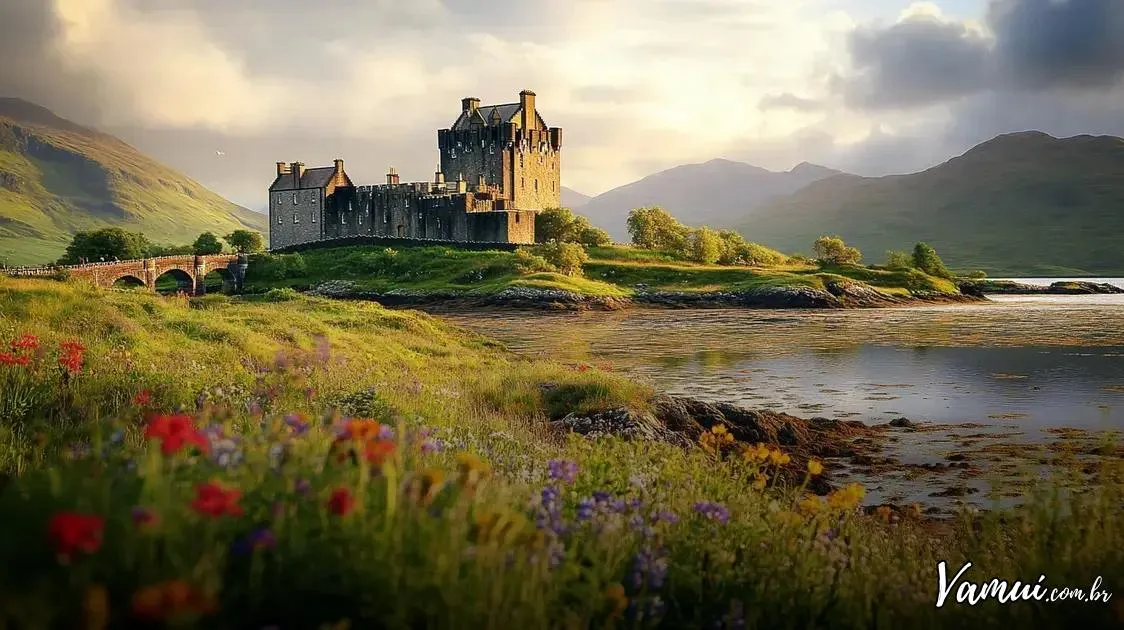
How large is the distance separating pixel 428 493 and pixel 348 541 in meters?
0.49

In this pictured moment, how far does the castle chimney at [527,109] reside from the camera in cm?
10600

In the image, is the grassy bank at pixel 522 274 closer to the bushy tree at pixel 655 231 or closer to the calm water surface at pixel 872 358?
the bushy tree at pixel 655 231

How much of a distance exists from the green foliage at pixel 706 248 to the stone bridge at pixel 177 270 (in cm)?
5048

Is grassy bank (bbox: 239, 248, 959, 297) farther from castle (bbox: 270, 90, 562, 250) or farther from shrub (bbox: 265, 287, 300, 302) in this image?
shrub (bbox: 265, 287, 300, 302)

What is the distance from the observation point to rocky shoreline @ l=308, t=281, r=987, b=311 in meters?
69.6

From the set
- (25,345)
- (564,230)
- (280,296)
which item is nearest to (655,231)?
(564,230)

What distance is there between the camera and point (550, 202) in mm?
114562

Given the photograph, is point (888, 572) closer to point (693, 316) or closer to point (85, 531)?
point (85, 531)

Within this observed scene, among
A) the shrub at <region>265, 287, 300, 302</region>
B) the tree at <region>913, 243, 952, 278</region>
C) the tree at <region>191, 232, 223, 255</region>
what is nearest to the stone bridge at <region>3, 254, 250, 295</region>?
the tree at <region>191, 232, 223, 255</region>

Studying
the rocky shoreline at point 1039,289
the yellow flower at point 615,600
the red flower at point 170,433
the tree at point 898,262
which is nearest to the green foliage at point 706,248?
the tree at point 898,262

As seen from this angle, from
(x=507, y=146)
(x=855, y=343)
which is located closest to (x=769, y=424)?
(x=855, y=343)

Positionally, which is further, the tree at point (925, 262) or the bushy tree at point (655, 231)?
the bushy tree at point (655, 231)

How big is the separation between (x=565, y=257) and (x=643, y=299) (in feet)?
34.8

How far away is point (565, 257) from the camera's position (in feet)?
274
